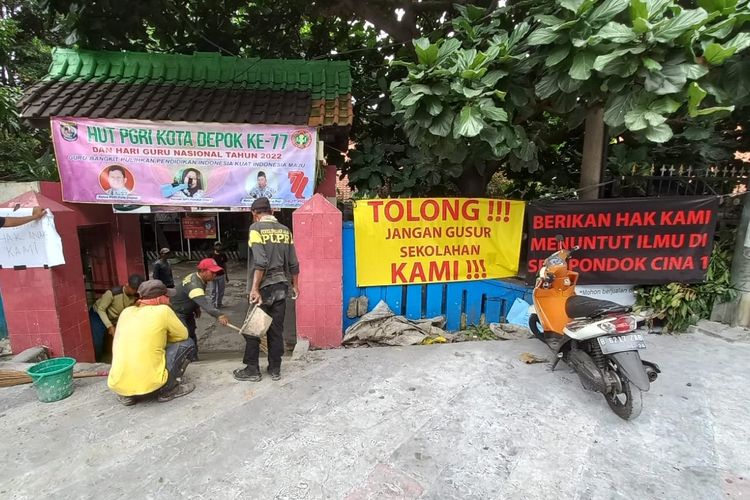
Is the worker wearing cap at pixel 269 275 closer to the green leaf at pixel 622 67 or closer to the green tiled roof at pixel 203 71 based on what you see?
the green tiled roof at pixel 203 71

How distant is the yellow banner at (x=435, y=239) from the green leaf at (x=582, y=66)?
2086 millimetres

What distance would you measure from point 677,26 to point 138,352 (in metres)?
5.06

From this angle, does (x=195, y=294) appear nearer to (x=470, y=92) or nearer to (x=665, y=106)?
(x=470, y=92)

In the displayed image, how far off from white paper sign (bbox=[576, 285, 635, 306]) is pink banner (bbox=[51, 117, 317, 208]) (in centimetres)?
384

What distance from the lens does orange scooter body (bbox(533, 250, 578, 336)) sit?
161 inches

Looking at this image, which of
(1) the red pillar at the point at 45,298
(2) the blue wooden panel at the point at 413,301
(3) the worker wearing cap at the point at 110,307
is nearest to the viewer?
(1) the red pillar at the point at 45,298

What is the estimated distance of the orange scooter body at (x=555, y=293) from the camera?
4.10m

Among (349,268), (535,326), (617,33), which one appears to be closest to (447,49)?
(617,33)

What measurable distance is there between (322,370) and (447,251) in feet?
7.45

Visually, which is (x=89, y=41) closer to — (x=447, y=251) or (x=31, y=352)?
(x=31, y=352)

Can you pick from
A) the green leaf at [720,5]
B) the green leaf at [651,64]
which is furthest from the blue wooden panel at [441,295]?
the green leaf at [720,5]

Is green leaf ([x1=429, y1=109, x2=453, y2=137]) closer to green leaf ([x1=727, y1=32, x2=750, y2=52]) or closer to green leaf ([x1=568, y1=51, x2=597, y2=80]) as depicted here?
green leaf ([x1=568, y1=51, x2=597, y2=80])

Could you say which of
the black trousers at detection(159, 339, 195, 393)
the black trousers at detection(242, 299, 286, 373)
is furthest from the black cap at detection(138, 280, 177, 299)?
the black trousers at detection(242, 299, 286, 373)

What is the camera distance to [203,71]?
6027 mm
